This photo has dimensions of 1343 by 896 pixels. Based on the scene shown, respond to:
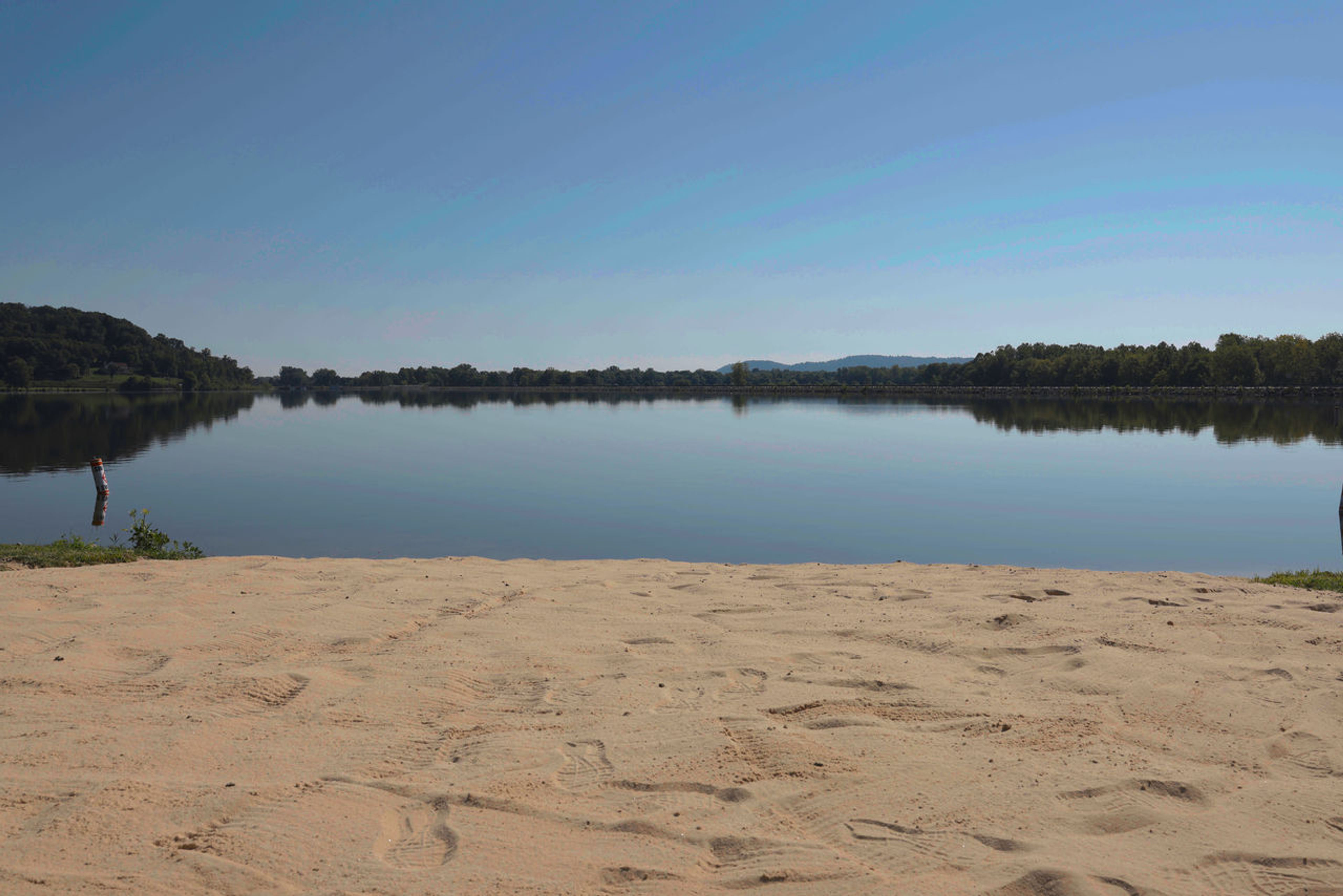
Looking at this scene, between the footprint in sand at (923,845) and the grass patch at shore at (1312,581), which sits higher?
the footprint in sand at (923,845)

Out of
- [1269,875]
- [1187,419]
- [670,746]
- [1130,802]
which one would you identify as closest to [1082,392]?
[1187,419]

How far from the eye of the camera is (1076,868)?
12.4 ft

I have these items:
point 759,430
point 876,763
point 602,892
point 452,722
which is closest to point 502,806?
point 602,892

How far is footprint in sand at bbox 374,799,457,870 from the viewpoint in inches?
151

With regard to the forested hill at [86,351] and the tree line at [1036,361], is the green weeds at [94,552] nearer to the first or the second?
the tree line at [1036,361]

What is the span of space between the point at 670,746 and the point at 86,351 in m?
216

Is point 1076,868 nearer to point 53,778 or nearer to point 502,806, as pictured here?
point 502,806

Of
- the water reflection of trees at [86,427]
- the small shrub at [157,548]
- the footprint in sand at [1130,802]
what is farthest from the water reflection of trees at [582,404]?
the footprint in sand at [1130,802]

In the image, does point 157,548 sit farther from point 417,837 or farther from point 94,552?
point 417,837

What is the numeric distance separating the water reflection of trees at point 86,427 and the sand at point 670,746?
2769 cm

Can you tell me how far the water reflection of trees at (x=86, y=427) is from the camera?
104ft

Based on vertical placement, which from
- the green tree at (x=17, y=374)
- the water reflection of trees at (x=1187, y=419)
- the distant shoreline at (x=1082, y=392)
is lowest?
the water reflection of trees at (x=1187, y=419)

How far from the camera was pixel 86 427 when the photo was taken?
1933 inches

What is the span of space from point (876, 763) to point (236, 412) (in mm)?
89034
